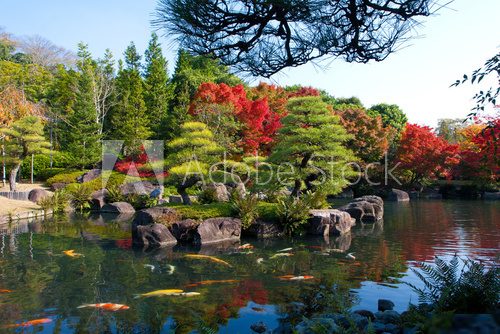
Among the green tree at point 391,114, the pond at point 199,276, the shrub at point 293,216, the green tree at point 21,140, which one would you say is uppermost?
the green tree at point 391,114

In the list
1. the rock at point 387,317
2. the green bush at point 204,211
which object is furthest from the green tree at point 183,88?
the rock at point 387,317

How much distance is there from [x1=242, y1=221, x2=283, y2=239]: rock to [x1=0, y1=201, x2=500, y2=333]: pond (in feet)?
2.32

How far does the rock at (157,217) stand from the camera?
33.4ft

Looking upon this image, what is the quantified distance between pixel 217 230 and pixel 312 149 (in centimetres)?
350

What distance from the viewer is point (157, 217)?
405 inches

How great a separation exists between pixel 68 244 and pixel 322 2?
786 centimetres

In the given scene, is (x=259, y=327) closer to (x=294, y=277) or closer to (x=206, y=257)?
(x=294, y=277)

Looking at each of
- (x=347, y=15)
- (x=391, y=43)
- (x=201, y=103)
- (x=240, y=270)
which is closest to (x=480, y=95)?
(x=391, y=43)

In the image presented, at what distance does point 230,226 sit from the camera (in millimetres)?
10031

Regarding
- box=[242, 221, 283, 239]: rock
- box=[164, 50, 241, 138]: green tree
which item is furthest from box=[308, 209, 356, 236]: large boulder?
box=[164, 50, 241, 138]: green tree

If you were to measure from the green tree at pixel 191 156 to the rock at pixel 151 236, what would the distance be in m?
2.31

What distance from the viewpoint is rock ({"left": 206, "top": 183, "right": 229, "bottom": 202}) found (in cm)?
1386

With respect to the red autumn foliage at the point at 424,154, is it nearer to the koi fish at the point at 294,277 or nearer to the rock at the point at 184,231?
the rock at the point at 184,231

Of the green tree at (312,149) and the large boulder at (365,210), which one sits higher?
the green tree at (312,149)
